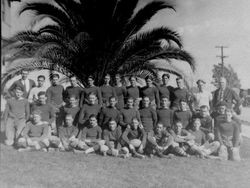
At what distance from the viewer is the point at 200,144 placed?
602 centimetres

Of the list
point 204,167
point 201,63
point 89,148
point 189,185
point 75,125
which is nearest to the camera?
point 189,185

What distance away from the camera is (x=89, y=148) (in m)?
5.85

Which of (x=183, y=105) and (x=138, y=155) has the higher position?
(x=183, y=105)

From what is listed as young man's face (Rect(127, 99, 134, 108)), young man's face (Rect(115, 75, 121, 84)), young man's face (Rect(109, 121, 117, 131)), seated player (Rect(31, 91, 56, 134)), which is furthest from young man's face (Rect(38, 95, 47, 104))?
young man's face (Rect(127, 99, 134, 108))

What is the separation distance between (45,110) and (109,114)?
1.19 meters

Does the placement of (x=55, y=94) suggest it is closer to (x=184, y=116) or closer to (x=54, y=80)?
(x=54, y=80)

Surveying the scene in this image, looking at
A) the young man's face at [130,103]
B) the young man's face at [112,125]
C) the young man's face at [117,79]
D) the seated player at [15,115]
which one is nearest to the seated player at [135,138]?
the young man's face at [112,125]

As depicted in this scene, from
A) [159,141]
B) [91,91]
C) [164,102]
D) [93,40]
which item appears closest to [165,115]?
[164,102]

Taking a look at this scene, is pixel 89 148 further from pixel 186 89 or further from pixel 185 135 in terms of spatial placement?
pixel 186 89

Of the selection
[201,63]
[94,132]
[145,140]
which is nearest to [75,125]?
[94,132]

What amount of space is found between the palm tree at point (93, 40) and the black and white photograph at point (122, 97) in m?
0.02

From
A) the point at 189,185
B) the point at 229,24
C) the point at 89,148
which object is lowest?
the point at 189,185

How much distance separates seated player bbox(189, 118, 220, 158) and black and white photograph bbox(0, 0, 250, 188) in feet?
0.06

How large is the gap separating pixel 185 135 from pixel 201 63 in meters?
2.05
